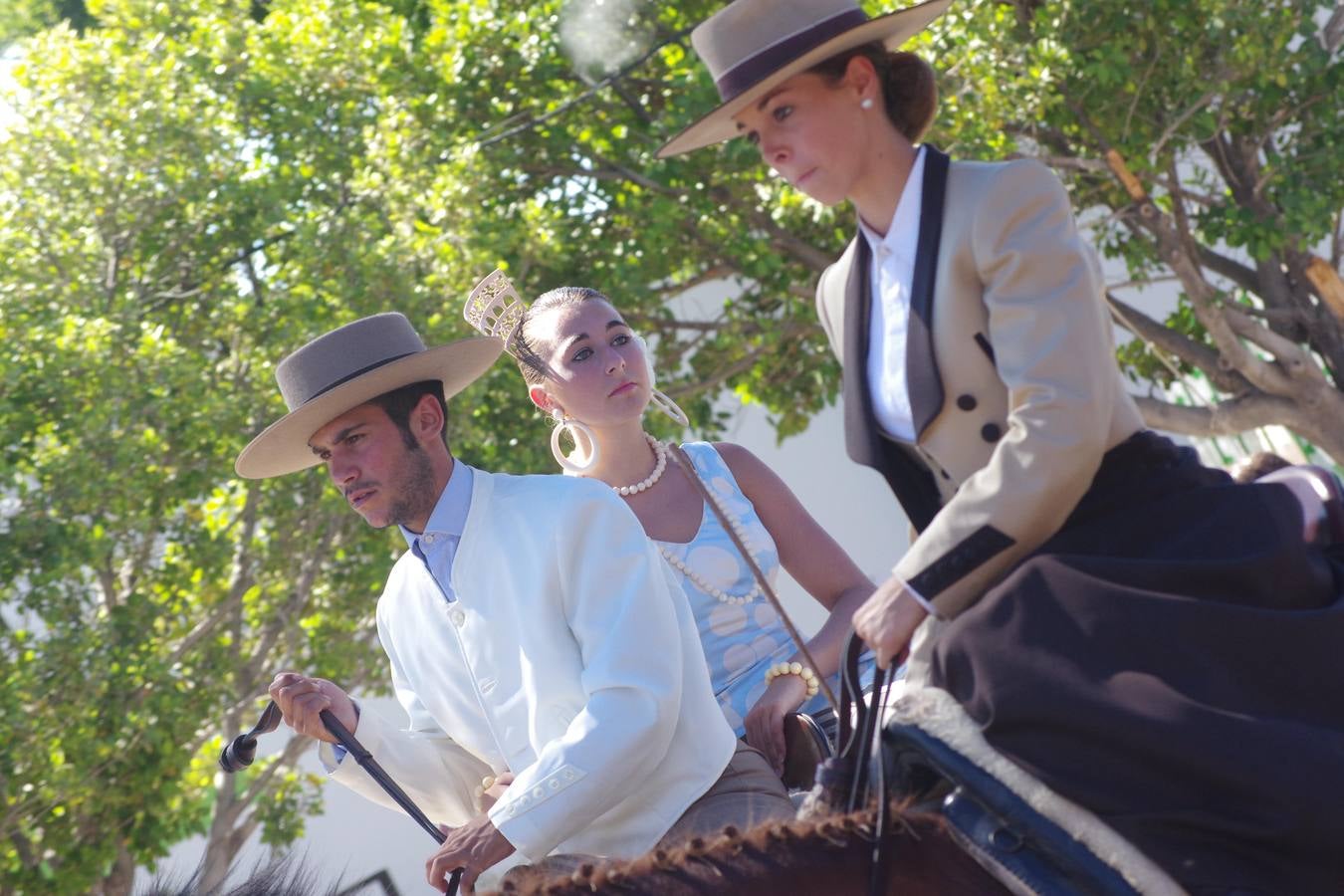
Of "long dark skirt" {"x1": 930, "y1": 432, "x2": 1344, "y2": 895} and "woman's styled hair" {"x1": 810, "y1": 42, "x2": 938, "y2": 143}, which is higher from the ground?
"woman's styled hair" {"x1": 810, "y1": 42, "x2": 938, "y2": 143}

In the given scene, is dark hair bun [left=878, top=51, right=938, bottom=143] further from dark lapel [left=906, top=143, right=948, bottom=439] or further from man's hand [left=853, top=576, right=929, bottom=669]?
man's hand [left=853, top=576, right=929, bottom=669]

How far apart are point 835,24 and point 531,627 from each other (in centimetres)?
121

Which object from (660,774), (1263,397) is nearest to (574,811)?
(660,774)

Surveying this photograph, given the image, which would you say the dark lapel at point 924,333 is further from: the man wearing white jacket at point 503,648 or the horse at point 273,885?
the horse at point 273,885

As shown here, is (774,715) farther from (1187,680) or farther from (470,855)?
(1187,680)

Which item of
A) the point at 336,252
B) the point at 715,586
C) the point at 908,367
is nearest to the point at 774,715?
the point at 715,586

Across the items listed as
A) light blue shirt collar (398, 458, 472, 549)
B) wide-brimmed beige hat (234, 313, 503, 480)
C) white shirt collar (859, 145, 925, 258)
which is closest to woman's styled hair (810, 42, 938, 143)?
white shirt collar (859, 145, 925, 258)

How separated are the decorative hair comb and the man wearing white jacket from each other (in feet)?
1.65

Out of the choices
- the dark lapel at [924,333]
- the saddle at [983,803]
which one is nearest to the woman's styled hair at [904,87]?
the dark lapel at [924,333]

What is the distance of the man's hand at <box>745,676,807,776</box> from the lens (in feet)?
11.2

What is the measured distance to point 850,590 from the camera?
395cm

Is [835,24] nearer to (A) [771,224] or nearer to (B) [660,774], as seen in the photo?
(B) [660,774]

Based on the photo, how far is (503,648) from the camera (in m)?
3.05

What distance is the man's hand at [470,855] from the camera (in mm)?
2773
